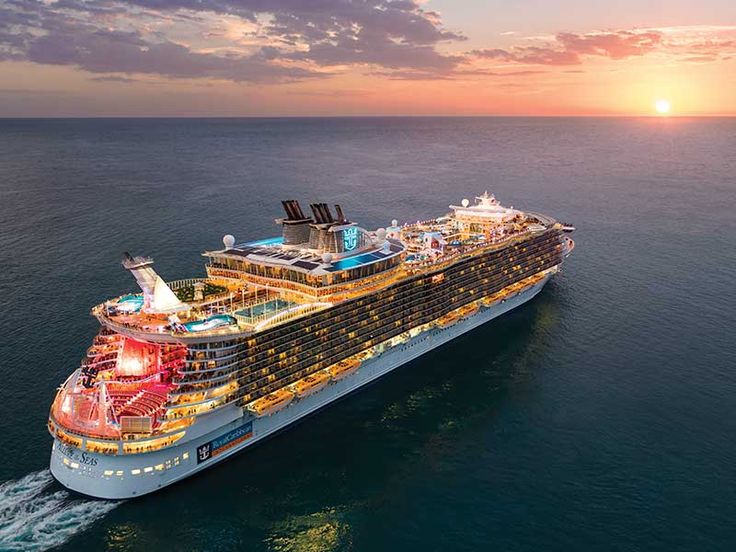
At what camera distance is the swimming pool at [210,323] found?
174ft

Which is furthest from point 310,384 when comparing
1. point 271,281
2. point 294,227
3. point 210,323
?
point 294,227

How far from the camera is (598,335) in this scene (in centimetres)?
8344

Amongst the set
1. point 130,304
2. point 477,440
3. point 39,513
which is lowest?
point 39,513

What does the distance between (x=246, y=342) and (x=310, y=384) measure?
29.8ft

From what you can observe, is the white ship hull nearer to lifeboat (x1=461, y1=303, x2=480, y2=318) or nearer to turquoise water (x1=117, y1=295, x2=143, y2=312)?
turquoise water (x1=117, y1=295, x2=143, y2=312)

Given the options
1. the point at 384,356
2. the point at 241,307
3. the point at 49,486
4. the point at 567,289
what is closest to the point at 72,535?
the point at 49,486

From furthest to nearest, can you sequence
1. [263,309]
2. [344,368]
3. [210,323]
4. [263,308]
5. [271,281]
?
[271,281]
[344,368]
[263,308]
[263,309]
[210,323]

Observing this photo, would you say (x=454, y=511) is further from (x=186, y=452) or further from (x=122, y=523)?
(x=122, y=523)

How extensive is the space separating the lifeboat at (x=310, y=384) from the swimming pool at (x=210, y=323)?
9.75m

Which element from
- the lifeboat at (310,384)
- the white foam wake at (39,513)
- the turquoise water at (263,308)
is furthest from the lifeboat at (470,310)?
the white foam wake at (39,513)

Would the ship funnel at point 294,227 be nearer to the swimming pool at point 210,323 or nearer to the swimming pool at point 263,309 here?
the swimming pool at point 263,309

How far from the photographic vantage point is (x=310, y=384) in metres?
59.2

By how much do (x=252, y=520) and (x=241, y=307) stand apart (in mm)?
22948

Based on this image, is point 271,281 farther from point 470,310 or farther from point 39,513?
point 470,310
